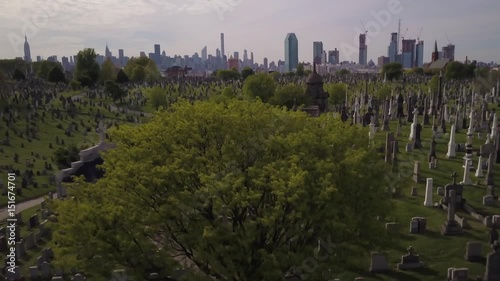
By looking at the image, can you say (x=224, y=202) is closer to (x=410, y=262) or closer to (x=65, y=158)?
(x=410, y=262)

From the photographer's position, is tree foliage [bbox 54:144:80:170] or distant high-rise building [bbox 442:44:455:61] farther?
distant high-rise building [bbox 442:44:455:61]

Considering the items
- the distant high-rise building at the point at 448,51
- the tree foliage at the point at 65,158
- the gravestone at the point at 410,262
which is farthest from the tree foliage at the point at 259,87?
the distant high-rise building at the point at 448,51

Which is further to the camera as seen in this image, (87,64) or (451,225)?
(87,64)

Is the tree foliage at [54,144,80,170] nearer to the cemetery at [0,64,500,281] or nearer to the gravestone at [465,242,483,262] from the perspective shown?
the cemetery at [0,64,500,281]

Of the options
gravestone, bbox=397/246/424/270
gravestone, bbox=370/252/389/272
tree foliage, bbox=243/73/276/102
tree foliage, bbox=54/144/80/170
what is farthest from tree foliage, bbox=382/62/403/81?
gravestone, bbox=370/252/389/272

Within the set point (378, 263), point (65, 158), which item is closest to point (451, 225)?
point (378, 263)

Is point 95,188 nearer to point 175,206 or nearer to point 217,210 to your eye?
point 175,206

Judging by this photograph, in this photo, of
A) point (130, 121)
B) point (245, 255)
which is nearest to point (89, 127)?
point (130, 121)
